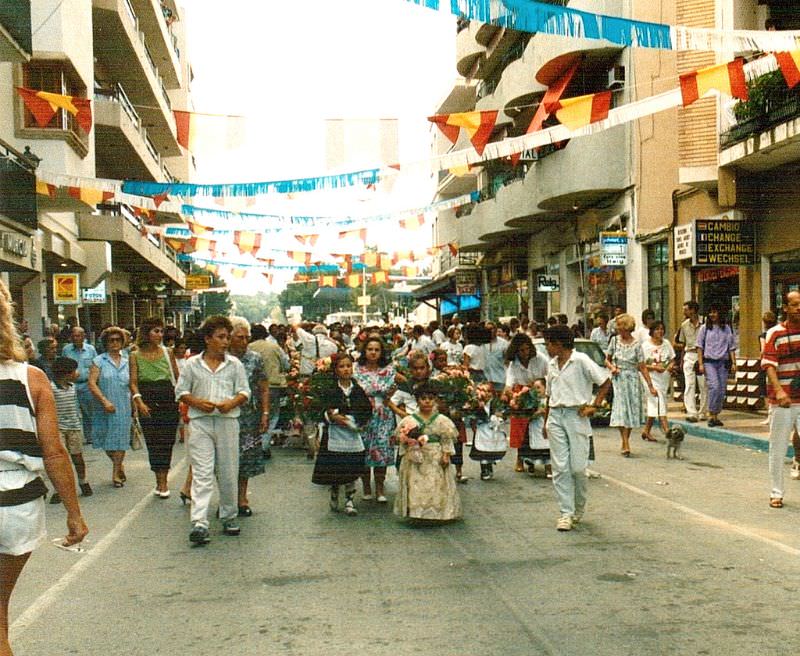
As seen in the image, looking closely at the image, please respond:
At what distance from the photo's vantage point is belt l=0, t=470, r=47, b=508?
359 centimetres

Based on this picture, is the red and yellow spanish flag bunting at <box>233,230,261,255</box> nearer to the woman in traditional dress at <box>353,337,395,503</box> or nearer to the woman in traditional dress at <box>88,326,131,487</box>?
the woman in traditional dress at <box>88,326,131,487</box>

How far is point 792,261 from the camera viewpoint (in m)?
17.2

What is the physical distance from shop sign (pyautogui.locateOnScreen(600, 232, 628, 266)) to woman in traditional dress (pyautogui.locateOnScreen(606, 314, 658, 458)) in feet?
29.7

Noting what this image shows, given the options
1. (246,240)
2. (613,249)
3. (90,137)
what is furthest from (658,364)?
(90,137)

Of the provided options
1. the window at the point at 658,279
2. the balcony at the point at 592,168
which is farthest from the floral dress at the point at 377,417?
the balcony at the point at 592,168

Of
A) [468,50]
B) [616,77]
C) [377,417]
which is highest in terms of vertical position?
[468,50]

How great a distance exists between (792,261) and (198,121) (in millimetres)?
10910

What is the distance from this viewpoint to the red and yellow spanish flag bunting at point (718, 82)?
11.2 meters

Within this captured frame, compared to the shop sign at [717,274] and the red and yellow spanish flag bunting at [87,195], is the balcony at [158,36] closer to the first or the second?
the red and yellow spanish flag bunting at [87,195]

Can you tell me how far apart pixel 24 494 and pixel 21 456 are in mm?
149

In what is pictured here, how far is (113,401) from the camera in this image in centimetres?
1089

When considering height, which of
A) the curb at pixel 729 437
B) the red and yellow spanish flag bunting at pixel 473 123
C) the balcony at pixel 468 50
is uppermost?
the balcony at pixel 468 50

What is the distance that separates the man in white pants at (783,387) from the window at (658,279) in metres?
13.7

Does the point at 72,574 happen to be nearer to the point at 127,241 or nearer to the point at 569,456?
the point at 569,456
